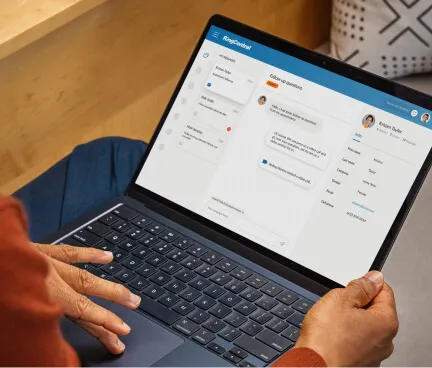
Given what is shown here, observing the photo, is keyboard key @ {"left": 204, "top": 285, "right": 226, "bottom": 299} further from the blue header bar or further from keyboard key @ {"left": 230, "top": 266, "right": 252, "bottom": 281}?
the blue header bar

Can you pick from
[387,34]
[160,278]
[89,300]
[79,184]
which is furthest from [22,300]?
[387,34]

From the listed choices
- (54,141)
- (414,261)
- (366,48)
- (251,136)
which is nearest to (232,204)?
(251,136)

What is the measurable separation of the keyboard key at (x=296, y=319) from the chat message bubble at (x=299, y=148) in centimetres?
16

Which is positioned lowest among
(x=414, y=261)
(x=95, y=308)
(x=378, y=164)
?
(x=95, y=308)

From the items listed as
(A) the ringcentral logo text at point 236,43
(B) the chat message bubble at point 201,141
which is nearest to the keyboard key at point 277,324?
(B) the chat message bubble at point 201,141

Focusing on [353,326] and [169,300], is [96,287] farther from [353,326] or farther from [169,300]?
[353,326]

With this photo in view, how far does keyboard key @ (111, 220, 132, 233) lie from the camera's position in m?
0.89

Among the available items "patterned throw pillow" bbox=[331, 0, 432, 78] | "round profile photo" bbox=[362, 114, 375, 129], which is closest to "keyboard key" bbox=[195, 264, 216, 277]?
"round profile photo" bbox=[362, 114, 375, 129]

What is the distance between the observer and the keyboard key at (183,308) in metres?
0.79

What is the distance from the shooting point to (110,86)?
4.11 ft

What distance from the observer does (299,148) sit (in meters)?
0.84

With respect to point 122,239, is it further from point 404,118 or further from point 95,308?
point 404,118

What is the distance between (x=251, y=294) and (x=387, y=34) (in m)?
0.72

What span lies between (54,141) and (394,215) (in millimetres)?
617
